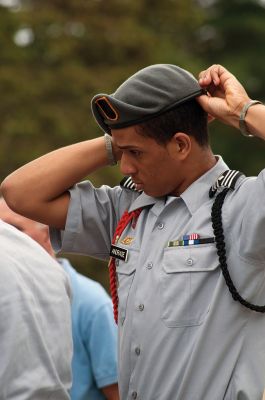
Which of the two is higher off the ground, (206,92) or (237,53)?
(206,92)

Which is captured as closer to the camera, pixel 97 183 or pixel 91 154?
pixel 91 154

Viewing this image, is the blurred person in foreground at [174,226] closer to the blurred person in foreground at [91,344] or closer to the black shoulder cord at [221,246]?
the black shoulder cord at [221,246]

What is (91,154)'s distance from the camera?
14.1 ft

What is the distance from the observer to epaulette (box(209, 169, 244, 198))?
384 centimetres

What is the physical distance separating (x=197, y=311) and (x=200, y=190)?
0.47 meters

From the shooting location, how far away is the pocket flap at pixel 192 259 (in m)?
3.77

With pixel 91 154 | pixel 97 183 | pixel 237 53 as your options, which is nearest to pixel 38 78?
pixel 97 183

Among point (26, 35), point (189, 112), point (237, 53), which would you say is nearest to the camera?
point (189, 112)

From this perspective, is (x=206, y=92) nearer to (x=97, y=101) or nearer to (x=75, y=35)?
(x=97, y=101)

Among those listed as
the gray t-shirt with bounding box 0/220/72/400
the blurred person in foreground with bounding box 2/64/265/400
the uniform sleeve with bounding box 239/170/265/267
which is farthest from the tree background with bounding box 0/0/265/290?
the uniform sleeve with bounding box 239/170/265/267

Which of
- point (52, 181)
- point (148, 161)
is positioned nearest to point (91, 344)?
point (52, 181)

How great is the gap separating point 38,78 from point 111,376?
14.4 metres

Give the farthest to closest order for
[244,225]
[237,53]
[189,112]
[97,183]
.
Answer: [237,53], [97,183], [189,112], [244,225]

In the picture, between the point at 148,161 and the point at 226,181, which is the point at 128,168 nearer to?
the point at 148,161
